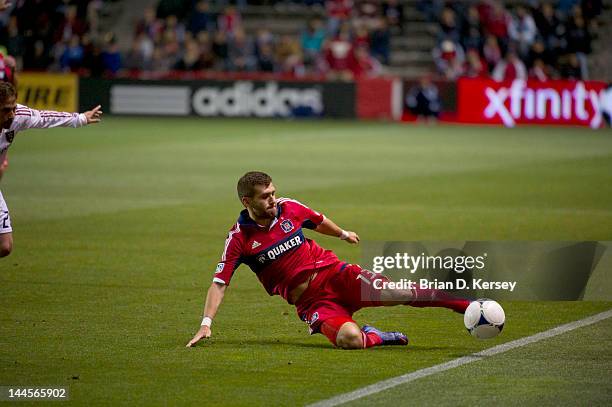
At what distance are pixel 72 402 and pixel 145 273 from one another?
5.01 m

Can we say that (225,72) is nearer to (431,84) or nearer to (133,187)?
(431,84)

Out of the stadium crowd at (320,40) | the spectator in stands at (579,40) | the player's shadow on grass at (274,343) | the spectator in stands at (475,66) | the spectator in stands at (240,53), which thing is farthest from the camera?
the spectator in stands at (240,53)

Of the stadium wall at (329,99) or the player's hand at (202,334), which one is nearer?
the player's hand at (202,334)

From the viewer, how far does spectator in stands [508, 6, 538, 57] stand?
118 feet

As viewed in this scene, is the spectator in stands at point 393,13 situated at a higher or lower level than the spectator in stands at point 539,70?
higher

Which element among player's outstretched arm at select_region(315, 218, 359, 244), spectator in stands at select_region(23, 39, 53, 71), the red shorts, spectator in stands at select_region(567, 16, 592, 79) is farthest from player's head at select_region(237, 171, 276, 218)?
spectator in stands at select_region(23, 39, 53, 71)

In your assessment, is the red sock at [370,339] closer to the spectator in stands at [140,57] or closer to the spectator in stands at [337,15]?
the spectator in stands at [140,57]

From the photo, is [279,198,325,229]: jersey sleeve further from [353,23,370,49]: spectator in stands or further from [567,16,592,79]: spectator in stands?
[353,23,370,49]: spectator in stands

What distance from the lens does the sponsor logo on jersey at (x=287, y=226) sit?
917 cm

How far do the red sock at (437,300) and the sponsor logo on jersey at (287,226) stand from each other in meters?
1.02

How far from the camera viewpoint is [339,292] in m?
9.17
